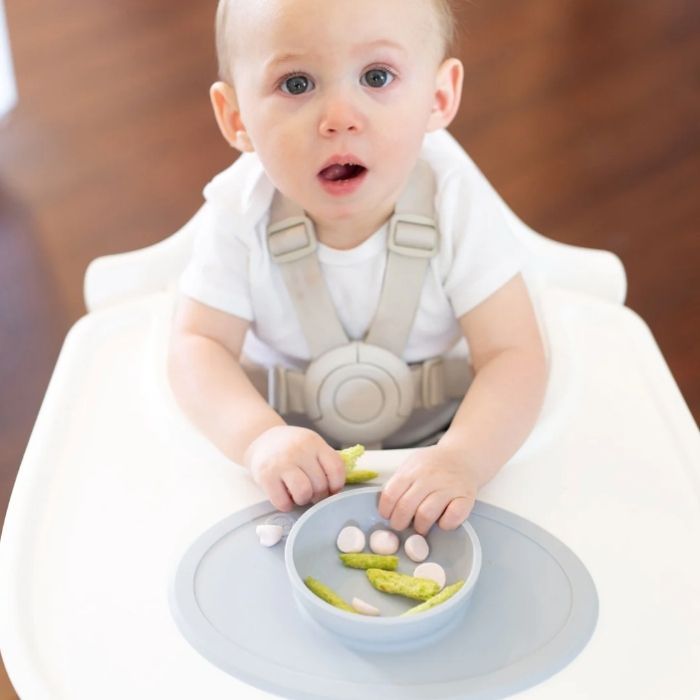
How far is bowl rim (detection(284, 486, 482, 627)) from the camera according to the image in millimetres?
519

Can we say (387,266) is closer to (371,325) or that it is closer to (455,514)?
(371,325)

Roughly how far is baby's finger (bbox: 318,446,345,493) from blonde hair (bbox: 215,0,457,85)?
23 cm

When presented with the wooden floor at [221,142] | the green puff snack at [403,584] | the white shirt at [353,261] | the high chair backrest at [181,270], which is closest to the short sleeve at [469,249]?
the white shirt at [353,261]

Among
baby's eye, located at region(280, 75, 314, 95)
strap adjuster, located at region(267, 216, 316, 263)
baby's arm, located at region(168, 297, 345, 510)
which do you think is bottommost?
baby's arm, located at region(168, 297, 345, 510)

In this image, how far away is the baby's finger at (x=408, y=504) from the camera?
589 mm

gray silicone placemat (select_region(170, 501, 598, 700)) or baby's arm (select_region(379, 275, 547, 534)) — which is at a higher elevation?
baby's arm (select_region(379, 275, 547, 534))

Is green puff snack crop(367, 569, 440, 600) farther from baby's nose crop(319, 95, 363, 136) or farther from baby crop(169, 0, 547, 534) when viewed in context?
baby's nose crop(319, 95, 363, 136)

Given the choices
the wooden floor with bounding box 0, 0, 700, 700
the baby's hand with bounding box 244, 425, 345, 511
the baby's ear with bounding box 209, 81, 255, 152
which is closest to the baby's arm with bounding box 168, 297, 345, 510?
the baby's hand with bounding box 244, 425, 345, 511

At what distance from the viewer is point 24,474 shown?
2.12 feet

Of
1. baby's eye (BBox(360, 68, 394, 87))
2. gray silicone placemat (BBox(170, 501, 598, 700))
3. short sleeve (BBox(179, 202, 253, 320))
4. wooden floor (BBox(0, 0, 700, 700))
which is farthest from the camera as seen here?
wooden floor (BBox(0, 0, 700, 700))

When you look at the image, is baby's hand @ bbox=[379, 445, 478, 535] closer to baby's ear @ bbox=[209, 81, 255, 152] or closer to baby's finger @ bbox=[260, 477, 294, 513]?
baby's finger @ bbox=[260, 477, 294, 513]

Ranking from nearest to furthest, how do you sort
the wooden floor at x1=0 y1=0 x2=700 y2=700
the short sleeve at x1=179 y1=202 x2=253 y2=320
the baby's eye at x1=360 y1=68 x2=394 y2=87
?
the baby's eye at x1=360 y1=68 x2=394 y2=87 < the short sleeve at x1=179 y1=202 x2=253 y2=320 < the wooden floor at x1=0 y1=0 x2=700 y2=700

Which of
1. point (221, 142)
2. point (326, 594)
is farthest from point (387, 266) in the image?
point (221, 142)

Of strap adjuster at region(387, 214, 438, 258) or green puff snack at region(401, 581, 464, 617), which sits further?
strap adjuster at region(387, 214, 438, 258)
